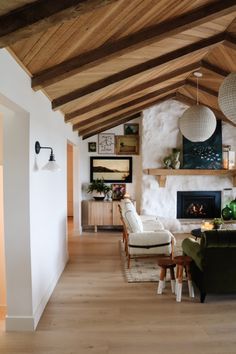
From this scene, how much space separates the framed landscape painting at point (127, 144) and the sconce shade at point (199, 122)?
4.09 m

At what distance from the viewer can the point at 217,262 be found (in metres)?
3.45

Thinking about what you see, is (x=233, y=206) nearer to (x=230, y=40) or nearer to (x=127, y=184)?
(x=127, y=184)

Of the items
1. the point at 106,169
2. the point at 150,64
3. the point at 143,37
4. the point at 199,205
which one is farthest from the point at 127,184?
the point at 143,37

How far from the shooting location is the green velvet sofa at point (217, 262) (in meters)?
3.42

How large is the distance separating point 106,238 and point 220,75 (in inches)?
167

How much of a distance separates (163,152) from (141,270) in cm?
364

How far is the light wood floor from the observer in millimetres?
2686

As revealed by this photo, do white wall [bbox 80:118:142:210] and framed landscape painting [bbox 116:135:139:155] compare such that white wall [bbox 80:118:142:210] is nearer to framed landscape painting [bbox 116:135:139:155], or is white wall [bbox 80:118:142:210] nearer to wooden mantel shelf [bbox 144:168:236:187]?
framed landscape painting [bbox 116:135:139:155]

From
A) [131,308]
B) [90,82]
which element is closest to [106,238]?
[131,308]

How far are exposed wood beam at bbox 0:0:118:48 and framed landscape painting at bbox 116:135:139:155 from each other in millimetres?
6264

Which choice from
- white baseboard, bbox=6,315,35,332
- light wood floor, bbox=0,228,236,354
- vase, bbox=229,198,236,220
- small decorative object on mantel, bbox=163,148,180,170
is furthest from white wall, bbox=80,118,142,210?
white baseboard, bbox=6,315,35,332

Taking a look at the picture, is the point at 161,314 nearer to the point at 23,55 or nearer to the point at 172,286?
the point at 172,286

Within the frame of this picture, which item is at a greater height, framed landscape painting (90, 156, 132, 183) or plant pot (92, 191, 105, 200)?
framed landscape painting (90, 156, 132, 183)

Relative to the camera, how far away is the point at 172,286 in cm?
389
